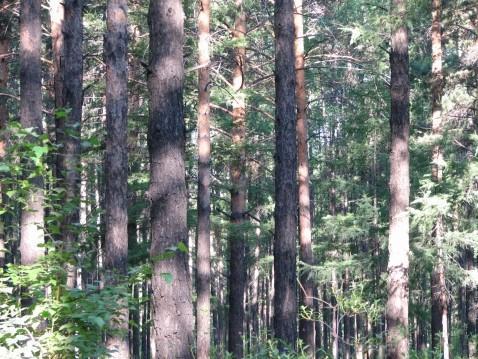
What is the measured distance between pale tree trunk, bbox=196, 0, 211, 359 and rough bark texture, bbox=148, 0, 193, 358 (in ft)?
29.5

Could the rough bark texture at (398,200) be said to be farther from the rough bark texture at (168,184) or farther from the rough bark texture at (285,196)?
the rough bark texture at (168,184)

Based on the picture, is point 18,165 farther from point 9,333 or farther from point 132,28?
point 132,28

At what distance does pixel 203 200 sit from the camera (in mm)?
15633

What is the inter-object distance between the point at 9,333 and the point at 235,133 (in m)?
15.3

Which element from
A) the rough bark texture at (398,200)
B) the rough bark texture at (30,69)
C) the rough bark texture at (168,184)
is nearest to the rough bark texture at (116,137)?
the rough bark texture at (30,69)

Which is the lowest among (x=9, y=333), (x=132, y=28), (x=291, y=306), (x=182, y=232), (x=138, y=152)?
(x=291, y=306)

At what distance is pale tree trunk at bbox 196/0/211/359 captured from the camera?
15.1 metres

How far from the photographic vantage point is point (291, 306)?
1055 centimetres

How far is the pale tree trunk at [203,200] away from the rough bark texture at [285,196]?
175 inches

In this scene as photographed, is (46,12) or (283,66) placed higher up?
(46,12)

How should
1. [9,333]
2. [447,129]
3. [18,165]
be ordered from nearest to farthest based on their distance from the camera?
[9,333]
[18,165]
[447,129]

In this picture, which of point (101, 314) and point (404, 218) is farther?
point (404, 218)

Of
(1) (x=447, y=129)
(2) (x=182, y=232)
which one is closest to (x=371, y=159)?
(1) (x=447, y=129)

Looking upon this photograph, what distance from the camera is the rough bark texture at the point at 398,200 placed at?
10.5 m
